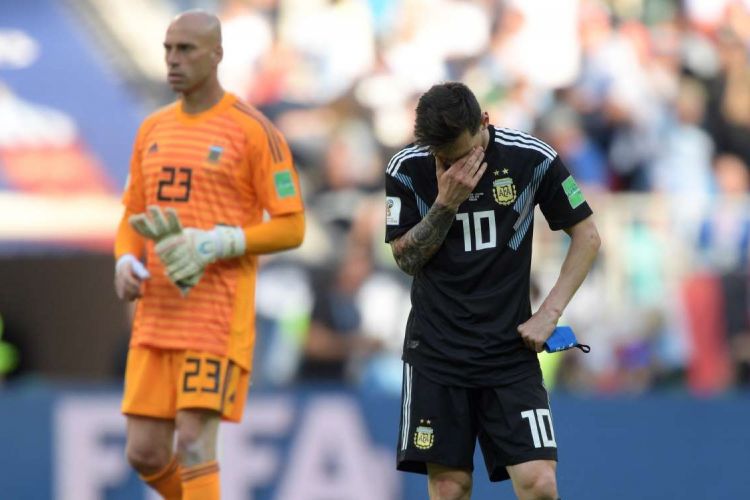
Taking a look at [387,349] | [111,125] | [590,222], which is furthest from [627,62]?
[590,222]

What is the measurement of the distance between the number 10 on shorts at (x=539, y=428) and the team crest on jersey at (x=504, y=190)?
0.82 meters

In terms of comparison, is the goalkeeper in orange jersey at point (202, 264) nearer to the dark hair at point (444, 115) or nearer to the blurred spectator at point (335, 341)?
Result: the dark hair at point (444, 115)

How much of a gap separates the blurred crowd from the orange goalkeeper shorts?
15.6 ft

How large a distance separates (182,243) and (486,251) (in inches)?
53.7

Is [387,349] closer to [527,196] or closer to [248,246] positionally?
[248,246]

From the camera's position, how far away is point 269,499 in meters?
8.77

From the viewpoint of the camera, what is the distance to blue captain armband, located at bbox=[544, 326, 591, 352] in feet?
18.2

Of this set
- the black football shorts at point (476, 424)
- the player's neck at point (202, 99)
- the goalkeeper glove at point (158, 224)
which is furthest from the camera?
the player's neck at point (202, 99)

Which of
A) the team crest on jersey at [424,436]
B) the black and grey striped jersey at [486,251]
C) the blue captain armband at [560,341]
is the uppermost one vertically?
the black and grey striped jersey at [486,251]

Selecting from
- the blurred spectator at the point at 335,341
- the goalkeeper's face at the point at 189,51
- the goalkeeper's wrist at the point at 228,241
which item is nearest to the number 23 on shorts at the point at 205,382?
the goalkeeper's wrist at the point at 228,241

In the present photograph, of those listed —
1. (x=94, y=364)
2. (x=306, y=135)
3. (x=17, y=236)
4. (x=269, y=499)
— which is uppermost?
(x=306, y=135)

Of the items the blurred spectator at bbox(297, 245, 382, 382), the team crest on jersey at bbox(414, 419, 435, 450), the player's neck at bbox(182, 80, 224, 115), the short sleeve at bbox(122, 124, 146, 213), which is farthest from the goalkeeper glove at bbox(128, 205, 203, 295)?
the blurred spectator at bbox(297, 245, 382, 382)

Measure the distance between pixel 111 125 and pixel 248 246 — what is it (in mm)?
6420

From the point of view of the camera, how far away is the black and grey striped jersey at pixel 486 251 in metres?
5.61
